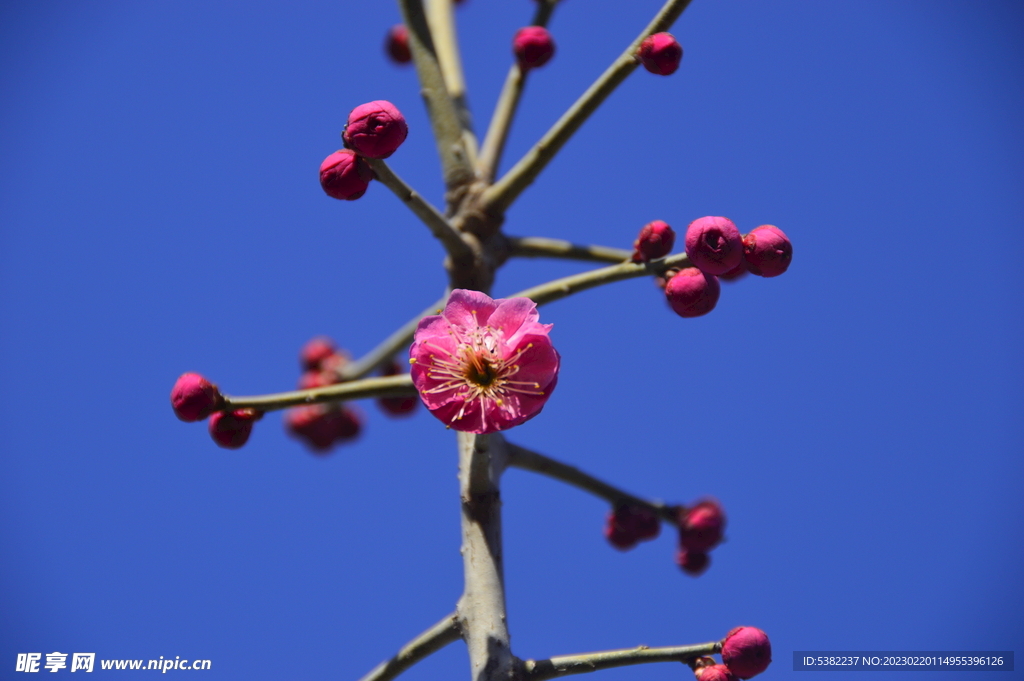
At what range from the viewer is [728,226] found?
257 cm

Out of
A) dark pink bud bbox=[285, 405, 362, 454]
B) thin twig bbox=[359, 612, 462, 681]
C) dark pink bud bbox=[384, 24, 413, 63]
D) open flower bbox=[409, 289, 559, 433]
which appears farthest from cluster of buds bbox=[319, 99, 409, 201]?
dark pink bud bbox=[384, 24, 413, 63]

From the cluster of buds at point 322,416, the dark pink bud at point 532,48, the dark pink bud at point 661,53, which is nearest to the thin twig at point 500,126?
the dark pink bud at point 532,48

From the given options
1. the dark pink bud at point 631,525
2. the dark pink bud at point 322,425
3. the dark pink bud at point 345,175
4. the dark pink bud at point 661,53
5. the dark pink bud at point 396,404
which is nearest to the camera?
the dark pink bud at point 345,175

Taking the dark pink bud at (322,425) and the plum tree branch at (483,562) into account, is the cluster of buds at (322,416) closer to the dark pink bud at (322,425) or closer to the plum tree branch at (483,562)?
the dark pink bud at (322,425)

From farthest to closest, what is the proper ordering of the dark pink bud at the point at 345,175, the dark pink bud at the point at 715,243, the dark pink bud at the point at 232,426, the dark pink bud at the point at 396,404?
the dark pink bud at the point at 396,404, the dark pink bud at the point at 232,426, the dark pink bud at the point at 345,175, the dark pink bud at the point at 715,243

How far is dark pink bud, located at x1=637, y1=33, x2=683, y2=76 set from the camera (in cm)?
315

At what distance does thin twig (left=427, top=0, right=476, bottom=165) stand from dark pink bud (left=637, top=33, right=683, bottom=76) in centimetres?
98

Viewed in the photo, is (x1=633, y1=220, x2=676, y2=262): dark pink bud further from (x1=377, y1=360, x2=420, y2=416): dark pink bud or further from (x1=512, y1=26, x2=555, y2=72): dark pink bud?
(x1=377, y1=360, x2=420, y2=416): dark pink bud

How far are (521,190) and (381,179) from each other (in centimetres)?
76

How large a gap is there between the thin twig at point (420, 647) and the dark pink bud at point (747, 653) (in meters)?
0.83

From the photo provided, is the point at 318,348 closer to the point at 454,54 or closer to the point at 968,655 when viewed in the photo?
the point at 454,54

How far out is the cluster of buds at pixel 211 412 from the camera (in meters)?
2.86

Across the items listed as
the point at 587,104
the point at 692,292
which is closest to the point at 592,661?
the point at 692,292

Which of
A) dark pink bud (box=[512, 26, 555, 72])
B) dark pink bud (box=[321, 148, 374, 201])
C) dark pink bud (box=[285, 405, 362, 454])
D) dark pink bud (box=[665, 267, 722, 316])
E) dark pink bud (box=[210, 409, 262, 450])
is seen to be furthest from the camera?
dark pink bud (box=[285, 405, 362, 454])
